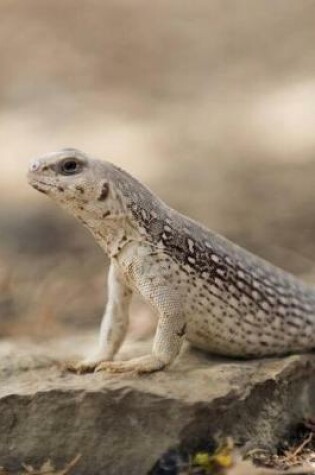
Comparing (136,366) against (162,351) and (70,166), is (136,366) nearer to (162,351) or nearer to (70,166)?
(162,351)

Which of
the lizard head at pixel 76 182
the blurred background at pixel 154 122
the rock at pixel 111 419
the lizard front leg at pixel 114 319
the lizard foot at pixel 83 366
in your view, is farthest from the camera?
the blurred background at pixel 154 122

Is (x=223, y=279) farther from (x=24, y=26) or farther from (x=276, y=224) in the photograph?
(x=24, y=26)

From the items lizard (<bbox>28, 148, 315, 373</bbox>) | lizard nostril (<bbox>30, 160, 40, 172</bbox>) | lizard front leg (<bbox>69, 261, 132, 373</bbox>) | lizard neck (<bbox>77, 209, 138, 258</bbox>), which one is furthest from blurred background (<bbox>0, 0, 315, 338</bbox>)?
lizard nostril (<bbox>30, 160, 40, 172</bbox>)

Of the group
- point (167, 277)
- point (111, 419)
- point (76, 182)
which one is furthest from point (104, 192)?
point (111, 419)

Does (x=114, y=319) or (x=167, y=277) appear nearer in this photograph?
(x=167, y=277)

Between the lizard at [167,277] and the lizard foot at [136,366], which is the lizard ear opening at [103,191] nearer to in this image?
the lizard at [167,277]

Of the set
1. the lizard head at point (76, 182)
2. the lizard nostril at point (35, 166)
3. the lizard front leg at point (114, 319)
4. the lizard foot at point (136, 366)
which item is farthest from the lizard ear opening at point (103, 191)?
the lizard foot at point (136, 366)
